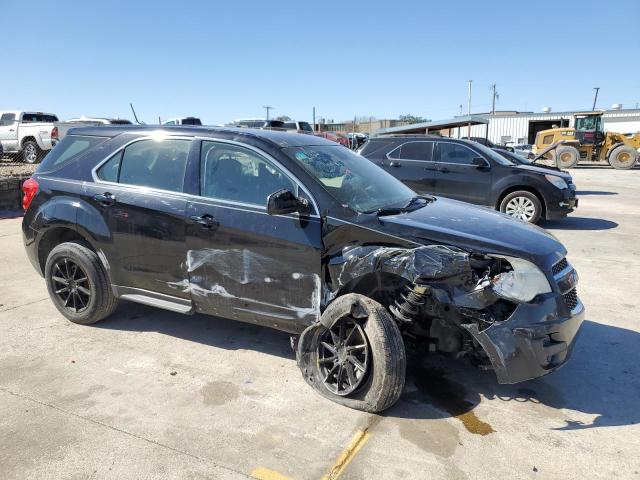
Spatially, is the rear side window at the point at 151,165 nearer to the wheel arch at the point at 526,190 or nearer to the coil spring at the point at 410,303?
the coil spring at the point at 410,303

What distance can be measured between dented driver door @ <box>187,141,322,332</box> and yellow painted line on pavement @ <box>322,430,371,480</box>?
0.86 m

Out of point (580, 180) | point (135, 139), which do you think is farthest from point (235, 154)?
point (580, 180)

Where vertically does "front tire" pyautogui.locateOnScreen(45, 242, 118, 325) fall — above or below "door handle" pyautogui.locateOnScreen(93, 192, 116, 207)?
below

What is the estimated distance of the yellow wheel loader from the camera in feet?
82.3

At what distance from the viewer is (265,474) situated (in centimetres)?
263

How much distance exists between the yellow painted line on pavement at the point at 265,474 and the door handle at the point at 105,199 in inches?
101

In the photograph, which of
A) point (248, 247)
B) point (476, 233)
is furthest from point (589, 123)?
point (248, 247)

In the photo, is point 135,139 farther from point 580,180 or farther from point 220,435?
point 580,180

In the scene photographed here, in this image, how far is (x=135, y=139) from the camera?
4277mm

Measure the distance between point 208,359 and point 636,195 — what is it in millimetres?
15113

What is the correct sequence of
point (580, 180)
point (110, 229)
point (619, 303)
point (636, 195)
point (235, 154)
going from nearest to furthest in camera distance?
point (235, 154)
point (110, 229)
point (619, 303)
point (636, 195)
point (580, 180)

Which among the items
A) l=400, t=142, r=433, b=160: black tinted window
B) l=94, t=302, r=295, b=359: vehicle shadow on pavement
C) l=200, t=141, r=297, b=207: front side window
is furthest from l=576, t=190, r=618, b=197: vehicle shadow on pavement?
l=200, t=141, r=297, b=207: front side window

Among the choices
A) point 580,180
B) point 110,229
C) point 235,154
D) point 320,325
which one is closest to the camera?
point 320,325

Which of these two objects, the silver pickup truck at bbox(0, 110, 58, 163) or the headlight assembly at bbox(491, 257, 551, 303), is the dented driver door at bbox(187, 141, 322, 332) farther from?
the silver pickup truck at bbox(0, 110, 58, 163)
